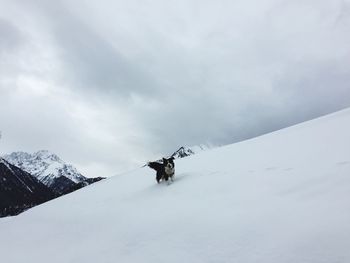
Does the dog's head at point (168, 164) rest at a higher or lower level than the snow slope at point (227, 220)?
higher

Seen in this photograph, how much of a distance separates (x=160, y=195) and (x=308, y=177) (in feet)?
18.9

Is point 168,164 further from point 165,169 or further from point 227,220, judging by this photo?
point 227,220

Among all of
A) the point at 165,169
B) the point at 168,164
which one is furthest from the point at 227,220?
the point at 168,164

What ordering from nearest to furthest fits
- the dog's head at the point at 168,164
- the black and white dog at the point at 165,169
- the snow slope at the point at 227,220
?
the snow slope at the point at 227,220 → the black and white dog at the point at 165,169 → the dog's head at the point at 168,164

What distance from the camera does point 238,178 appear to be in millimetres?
12062

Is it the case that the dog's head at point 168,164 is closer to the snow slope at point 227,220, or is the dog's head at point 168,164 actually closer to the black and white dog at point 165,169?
the black and white dog at point 165,169

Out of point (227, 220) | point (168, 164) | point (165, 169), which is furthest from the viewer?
point (168, 164)

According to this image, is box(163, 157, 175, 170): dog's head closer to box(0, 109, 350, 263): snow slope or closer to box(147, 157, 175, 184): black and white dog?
box(147, 157, 175, 184): black and white dog

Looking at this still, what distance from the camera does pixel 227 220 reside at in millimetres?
8023

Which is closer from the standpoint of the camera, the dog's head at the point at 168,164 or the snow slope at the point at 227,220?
the snow slope at the point at 227,220

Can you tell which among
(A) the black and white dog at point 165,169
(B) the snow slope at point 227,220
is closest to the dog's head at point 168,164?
(A) the black and white dog at point 165,169

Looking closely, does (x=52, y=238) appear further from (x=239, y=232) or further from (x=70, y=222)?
(x=239, y=232)

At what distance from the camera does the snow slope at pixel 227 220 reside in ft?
20.4

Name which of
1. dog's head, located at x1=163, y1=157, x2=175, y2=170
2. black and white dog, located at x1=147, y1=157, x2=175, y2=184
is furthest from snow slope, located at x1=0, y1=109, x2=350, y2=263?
dog's head, located at x1=163, y1=157, x2=175, y2=170
